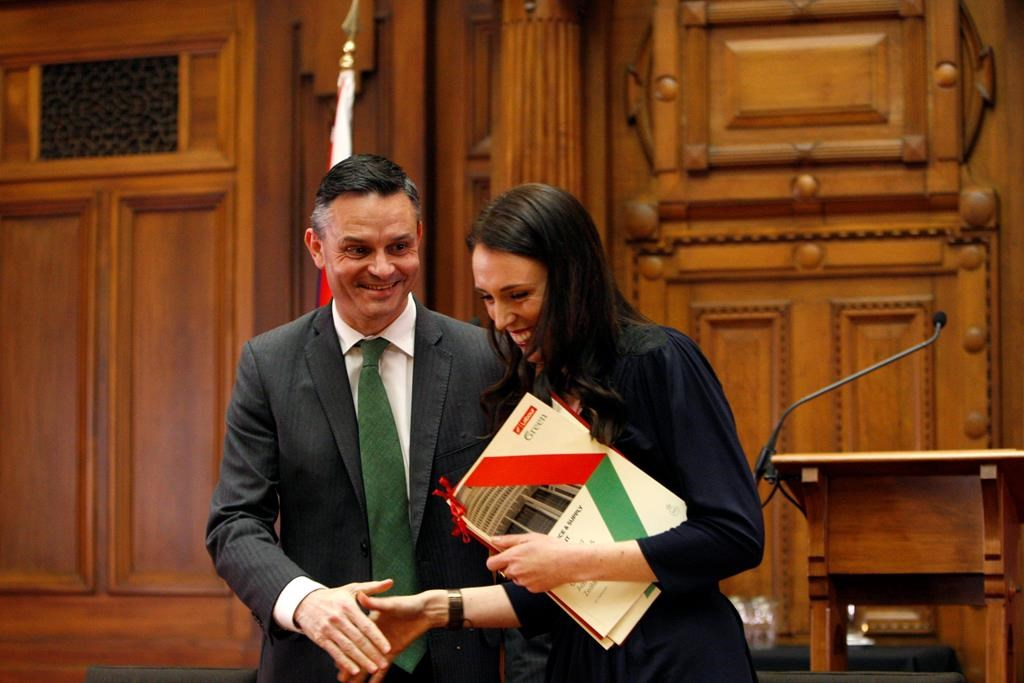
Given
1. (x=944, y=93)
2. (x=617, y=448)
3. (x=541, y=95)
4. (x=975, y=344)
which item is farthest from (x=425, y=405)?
(x=944, y=93)

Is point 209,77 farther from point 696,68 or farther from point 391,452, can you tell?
point 391,452

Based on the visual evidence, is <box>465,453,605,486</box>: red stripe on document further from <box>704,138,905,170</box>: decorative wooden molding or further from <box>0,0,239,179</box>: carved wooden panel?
<box>0,0,239,179</box>: carved wooden panel

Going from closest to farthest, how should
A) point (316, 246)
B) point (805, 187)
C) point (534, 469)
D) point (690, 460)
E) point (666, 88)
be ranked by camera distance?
point (690, 460) → point (534, 469) → point (316, 246) → point (805, 187) → point (666, 88)

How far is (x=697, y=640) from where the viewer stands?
181 centimetres

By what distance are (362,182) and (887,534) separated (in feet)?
5.74

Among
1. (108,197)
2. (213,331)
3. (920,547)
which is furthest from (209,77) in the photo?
(920,547)

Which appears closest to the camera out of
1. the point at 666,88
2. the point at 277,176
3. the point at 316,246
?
the point at 316,246

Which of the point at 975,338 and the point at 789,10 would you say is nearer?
the point at 975,338

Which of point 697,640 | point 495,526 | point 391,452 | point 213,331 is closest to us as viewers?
point 697,640

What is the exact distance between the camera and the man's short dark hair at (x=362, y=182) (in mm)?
2365

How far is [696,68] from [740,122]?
0.79ft

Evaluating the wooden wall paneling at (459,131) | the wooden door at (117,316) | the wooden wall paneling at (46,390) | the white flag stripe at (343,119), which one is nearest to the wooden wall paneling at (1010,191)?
the wooden wall paneling at (459,131)

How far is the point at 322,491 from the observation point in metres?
Result: 2.25

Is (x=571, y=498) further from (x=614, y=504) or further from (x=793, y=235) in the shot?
(x=793, y=235)
